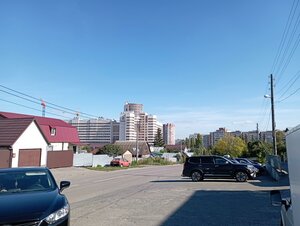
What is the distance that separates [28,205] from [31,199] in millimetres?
394

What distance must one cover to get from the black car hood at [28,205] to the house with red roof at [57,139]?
128 ft

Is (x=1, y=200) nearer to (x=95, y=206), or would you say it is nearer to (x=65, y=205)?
(x=65, y=205)

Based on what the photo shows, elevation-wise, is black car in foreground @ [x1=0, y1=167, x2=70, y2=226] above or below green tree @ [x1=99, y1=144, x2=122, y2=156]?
below

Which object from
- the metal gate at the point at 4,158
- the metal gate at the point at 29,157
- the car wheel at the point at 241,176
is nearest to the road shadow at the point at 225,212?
the car wheel at the point at 241,176

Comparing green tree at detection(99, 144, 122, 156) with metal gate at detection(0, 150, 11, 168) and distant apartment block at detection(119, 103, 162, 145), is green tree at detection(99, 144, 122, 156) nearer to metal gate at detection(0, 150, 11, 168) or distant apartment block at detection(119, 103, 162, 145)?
distant apartment block at detection(119, 103, 162, 145)

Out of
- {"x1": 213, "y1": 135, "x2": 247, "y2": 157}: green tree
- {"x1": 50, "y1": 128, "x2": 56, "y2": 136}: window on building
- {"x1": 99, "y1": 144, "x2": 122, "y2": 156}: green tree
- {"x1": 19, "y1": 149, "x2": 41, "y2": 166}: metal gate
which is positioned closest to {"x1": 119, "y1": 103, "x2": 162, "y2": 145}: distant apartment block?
{"x1": 99, "y1": 144, "x2": 122, "y2": 156}: green tree

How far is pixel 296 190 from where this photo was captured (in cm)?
337

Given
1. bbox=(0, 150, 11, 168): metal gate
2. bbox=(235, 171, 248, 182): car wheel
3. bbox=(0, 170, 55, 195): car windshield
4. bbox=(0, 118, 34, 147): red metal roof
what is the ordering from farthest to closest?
bbox=(0, 118, 34, 147): red metal roof, bbox=(0, 150, 11, 168): metal gate, bbox=(235, 171, 248, 182): car wheel, bbox=(0, 170, 55, 195): car windshield

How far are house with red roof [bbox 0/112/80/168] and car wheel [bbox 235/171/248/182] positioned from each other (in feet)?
86.7

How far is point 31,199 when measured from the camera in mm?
6512

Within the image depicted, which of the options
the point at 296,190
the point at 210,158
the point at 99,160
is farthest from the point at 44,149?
the point at 296,190

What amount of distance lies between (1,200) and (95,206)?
659 centimetres

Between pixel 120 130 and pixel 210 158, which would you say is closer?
pixel 210 158

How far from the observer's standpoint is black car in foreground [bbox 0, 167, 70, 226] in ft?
18.6
